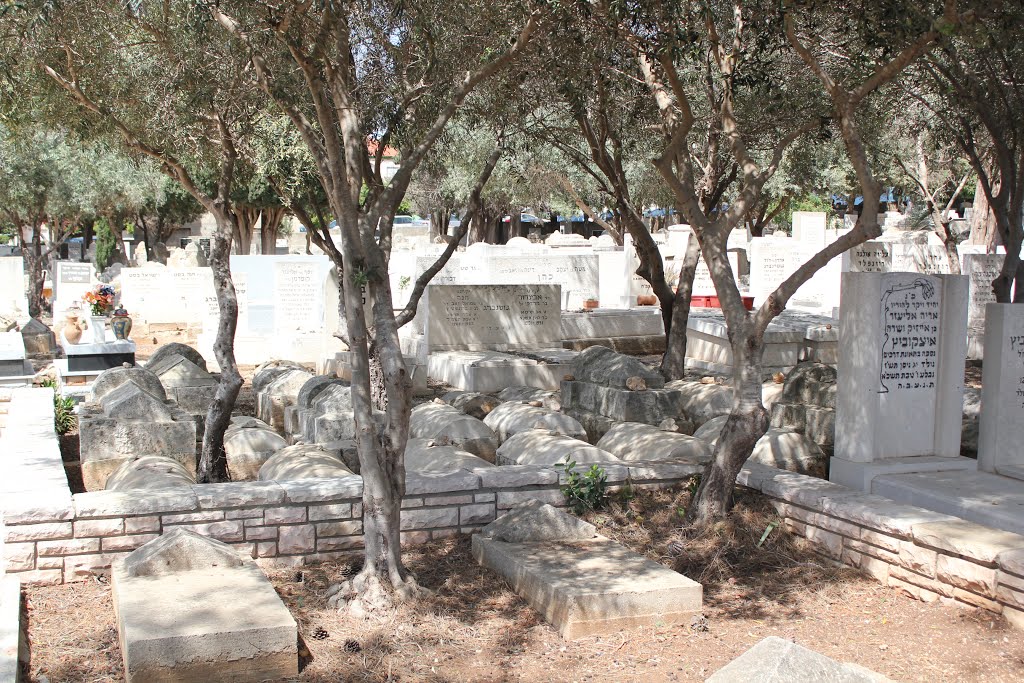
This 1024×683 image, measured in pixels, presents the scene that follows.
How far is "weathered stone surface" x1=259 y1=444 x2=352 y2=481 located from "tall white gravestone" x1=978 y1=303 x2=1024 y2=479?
5.01m

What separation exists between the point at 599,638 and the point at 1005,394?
4.48 meters

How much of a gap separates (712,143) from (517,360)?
14.1 feet

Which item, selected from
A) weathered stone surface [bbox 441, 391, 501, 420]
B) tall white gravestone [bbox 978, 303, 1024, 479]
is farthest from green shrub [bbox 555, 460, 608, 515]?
weathered stone surface [bbox 441, 391, 501, 420]

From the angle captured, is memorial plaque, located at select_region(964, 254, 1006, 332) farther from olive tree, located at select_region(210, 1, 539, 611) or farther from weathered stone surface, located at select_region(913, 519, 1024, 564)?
weathered stone surface, located at select_region(913, 519, 1024, 564)

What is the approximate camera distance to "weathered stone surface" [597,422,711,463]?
8008 millimetres

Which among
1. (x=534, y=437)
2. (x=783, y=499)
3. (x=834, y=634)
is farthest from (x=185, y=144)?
(x=834, y=634)

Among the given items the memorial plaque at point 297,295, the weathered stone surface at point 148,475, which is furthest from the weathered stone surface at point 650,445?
the memorial plaque at point 297,295

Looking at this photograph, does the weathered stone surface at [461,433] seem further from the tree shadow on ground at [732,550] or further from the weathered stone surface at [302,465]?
the tree shadow on ground at [732,550]

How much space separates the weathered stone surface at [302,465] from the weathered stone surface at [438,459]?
1.80 ft

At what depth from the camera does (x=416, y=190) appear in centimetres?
4759

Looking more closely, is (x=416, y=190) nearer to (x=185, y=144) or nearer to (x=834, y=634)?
(x=185, y=144)

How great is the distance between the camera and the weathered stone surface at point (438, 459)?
7583mm

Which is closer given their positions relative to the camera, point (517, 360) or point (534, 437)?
point (534, 437)

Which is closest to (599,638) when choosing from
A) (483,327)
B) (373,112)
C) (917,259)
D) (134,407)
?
(373,112)
